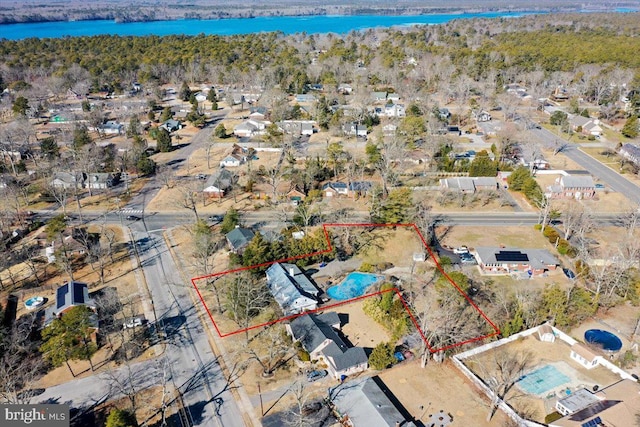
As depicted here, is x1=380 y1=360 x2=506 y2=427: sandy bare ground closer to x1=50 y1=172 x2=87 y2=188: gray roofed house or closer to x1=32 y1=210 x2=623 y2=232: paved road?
x1=32 y1=210 x2=623 y2=232: paved road

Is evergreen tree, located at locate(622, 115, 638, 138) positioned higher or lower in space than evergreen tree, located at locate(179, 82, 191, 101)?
lower

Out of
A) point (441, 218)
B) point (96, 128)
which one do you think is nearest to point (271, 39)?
point (96, 128)

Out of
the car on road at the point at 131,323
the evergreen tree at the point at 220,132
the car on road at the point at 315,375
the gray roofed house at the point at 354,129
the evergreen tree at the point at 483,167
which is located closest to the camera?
the car on road at the point at 315,375

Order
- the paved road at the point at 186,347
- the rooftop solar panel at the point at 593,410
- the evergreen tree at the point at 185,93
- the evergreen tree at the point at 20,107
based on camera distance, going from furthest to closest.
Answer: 1. the evergreen tree at the point at 185,93
2. the evergreen tree at the point at 20,107
3. the paved road at the point at 186,347
4. the rooftop solar panel at the point at 593,410

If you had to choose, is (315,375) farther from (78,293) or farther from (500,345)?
(78,293)

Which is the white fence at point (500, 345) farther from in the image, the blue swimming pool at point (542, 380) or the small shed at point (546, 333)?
the blue swimming pool at point (542, 380)

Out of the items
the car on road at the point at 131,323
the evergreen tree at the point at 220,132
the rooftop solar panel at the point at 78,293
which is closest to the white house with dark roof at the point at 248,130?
the evergreen tree at the point at 220,132

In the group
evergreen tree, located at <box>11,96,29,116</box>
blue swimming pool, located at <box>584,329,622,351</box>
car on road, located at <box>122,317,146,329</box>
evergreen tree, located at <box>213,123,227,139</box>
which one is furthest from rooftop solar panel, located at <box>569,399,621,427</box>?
evergreen tree, located at <box>11,96,29,116</box>
